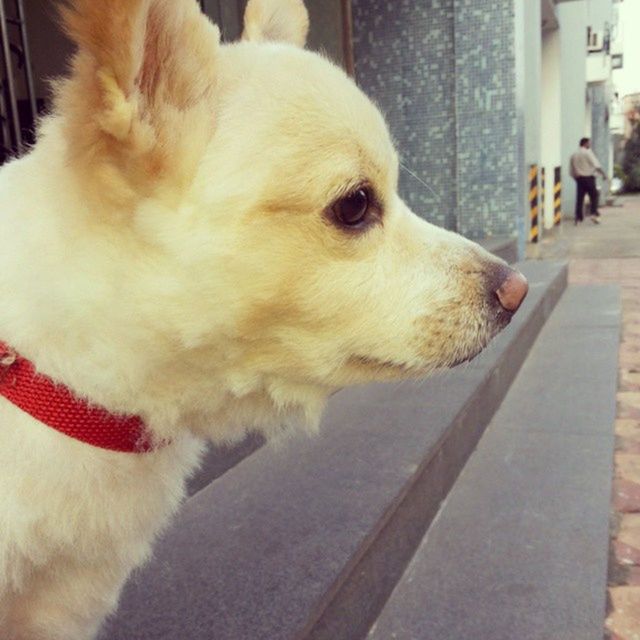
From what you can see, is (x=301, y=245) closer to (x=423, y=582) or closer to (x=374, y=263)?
(x=374, y=263)

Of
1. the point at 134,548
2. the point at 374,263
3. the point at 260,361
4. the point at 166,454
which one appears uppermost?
the point at 374,263

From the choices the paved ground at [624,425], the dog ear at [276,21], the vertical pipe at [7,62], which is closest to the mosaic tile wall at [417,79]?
the paved ground at [624,425]

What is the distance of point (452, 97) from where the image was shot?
303 inches

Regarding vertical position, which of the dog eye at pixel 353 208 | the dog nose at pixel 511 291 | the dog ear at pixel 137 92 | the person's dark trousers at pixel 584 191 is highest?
the dog ear at pixel 137 92

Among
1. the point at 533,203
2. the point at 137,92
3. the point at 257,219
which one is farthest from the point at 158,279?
the point at 533,203

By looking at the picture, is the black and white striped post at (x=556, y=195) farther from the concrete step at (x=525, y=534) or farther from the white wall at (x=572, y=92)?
the concrete step at (x=525, y=534)

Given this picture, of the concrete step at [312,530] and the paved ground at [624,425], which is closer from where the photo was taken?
the concrete step at [312,530]

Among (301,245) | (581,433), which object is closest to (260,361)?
(301,245)

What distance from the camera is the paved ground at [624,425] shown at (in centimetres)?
221

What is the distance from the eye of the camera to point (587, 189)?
16109 mm

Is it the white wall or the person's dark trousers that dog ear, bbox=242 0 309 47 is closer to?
the person's dark trousers

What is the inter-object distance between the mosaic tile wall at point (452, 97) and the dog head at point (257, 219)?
6.60m

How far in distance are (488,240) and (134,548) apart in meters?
6.63

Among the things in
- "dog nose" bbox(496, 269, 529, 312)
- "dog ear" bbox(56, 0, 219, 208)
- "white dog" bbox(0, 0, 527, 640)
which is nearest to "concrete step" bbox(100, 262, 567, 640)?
"white dog" bbox(0, 0, 527, 640)
